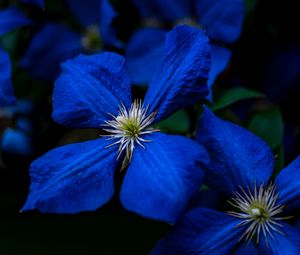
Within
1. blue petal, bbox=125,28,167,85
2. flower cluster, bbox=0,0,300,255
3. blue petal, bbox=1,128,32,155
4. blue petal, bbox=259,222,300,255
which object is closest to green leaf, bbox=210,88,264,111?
flower cluster, bbox=0,0,300,255

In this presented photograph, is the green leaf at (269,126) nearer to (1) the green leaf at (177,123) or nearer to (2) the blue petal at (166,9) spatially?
(1) the green leaf at (177,123)

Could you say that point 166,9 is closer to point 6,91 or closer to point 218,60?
point 218,60

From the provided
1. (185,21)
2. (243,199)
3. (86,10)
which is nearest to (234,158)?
(243,199)

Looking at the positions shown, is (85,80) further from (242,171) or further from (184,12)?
(184,12)

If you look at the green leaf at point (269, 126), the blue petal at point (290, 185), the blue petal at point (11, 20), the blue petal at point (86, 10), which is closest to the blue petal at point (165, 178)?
the blue petal at point (290, 185)

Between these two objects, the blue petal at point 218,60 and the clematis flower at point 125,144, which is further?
the blue petal at point 218,60

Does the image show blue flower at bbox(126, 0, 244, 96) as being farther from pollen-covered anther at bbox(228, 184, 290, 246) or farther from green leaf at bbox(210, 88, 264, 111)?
pollen-covered anther at bbox(228, 184, 290, 246)
